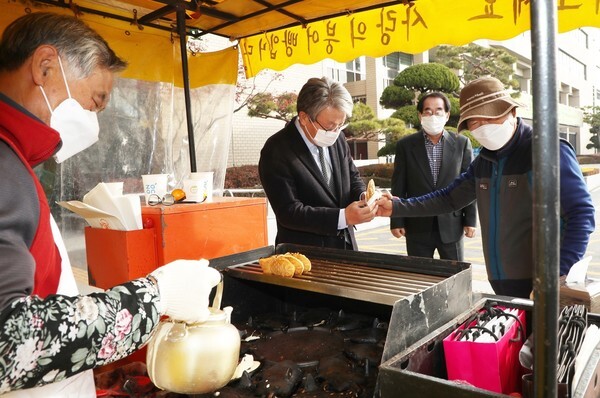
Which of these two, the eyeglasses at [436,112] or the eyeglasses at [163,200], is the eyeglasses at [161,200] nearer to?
the eyeglasses at [163,200]

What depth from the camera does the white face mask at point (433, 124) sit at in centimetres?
382

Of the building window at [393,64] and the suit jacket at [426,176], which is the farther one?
the building window at [393,64]

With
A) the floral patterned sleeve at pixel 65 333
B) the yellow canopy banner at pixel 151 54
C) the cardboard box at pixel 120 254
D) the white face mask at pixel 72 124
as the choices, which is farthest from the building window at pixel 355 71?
the floral patterned sleeve at pixel 65 333

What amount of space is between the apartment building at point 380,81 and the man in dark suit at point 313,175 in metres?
1.21

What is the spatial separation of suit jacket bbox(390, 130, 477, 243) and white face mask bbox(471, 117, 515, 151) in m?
1.39

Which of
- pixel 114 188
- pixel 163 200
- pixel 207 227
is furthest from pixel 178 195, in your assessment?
pixel 114 188

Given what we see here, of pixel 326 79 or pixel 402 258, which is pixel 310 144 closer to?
pixel 326 79

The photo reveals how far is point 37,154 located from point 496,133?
6.81 ft

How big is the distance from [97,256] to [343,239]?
4.94ft

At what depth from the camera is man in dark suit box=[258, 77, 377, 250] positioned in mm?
2588

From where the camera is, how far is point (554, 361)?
702 mm

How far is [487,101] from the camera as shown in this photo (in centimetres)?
230

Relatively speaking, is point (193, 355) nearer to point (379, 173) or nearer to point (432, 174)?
point (432, 174)

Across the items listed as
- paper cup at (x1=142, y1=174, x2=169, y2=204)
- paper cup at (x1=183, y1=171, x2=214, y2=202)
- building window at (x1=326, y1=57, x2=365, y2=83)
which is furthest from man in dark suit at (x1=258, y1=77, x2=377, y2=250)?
building window at (x1=326, y1=57, x2=365, y2=83)
